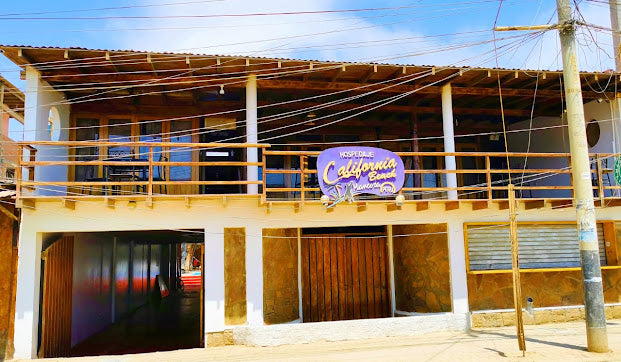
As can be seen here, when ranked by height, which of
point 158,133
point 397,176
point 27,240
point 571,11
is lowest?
point 27,240

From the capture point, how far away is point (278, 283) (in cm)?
1137

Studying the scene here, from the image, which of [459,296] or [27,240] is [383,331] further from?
[27,240]

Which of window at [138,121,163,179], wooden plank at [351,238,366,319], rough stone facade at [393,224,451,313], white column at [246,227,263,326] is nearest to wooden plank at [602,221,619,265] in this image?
rough stone facade at [393,224,451,313]

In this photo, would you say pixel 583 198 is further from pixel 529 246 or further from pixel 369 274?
pixel 369 274

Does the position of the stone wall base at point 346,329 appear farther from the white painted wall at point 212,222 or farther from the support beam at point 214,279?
the support beam at point 214,279

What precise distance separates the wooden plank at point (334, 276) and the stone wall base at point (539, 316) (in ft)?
11.9

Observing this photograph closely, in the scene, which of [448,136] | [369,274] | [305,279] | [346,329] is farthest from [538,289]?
[305,279]

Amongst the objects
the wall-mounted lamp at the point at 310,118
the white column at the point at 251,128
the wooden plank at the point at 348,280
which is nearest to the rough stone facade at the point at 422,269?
the wooden plank at the point at 348,280

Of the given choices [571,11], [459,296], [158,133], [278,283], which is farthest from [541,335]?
[158,133]

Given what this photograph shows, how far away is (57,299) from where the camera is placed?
452 inches

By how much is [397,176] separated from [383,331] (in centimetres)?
363

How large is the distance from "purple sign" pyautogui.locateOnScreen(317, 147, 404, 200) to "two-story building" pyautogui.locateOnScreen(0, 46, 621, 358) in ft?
0.87

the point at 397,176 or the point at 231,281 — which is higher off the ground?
the point at 397,176

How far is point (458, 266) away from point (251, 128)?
6.19 metres
